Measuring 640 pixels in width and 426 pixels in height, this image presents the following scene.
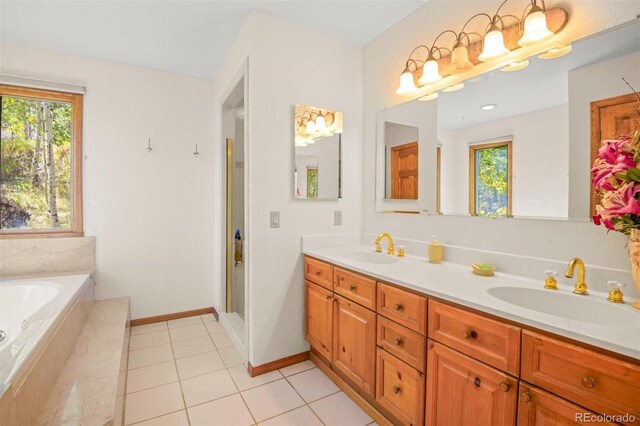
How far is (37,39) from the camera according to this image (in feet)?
8.29

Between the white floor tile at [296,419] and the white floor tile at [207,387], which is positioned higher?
the white floor tile at [207,387]

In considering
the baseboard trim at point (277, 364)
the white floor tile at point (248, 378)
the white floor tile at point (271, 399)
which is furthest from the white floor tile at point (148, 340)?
the white floor tile at point (271, 399)

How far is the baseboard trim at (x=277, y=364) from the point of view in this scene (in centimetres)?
219

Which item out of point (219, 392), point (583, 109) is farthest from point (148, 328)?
point (583, 109)

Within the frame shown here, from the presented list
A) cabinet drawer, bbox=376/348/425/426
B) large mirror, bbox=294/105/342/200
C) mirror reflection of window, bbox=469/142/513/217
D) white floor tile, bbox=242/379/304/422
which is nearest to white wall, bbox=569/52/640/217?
mirror reflection of window, bbox=469/142/513/217

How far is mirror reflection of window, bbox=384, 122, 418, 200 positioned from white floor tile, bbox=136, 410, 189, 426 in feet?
6.35

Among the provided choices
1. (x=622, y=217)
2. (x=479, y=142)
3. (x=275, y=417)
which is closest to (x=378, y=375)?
(x=275, y=417)

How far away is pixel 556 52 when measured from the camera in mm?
1417

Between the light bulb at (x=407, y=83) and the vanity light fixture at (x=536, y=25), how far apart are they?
2.34ft

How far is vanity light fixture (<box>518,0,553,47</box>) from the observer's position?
1401 mm

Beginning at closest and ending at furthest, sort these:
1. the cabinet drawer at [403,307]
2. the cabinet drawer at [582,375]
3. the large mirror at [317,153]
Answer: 1. the cabinet drawer at [582,375]
2. the cabinet drawer at [403,307]
3. the large mirror at [317,153]

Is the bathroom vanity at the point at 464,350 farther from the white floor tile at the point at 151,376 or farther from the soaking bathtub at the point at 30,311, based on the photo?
the soaking bathtub at the point at 30,311

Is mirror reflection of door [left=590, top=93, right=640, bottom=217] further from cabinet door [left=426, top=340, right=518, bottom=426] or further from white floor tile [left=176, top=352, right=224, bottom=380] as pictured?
white floor tile [left=176, top=352, right=224, bottom=380]

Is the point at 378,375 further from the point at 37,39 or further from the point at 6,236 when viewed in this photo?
the point at 37,39
